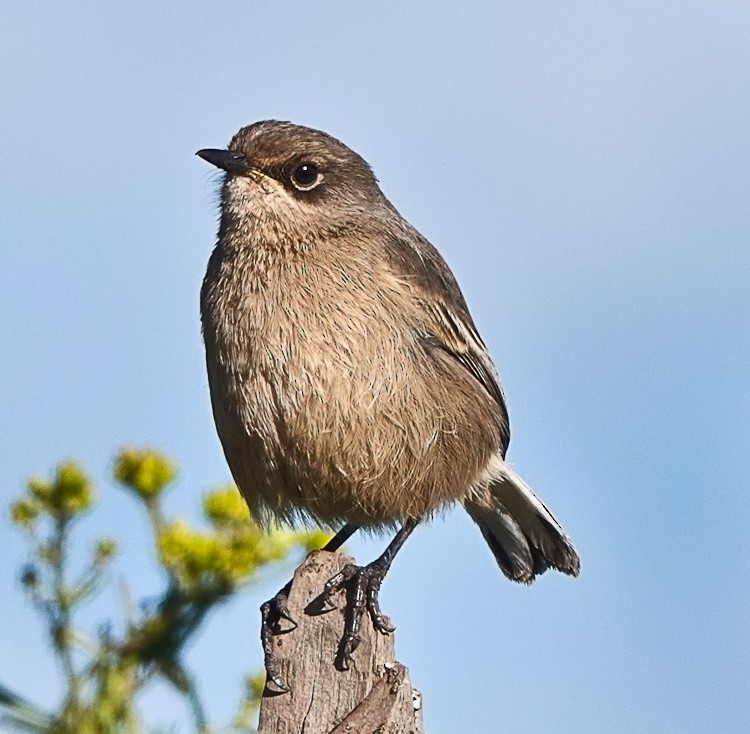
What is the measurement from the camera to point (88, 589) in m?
4.98

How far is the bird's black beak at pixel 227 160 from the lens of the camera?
247 inches

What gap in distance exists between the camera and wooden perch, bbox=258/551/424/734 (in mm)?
4254

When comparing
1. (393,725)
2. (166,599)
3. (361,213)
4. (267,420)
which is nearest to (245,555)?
(166,599)

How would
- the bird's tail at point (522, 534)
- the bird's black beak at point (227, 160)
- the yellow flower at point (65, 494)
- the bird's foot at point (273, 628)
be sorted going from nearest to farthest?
1. the bird's foot at point (273, 628)
2. the yellow flower at point (65, 494)
3. the bird's black beak at point (227, 160)
4. the bird's tail at point (522, 534)

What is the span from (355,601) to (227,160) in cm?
253

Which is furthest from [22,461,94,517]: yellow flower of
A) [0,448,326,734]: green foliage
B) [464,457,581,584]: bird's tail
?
[464,457,581,584]: bird's tail

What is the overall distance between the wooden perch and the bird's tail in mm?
2676

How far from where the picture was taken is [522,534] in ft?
24.3

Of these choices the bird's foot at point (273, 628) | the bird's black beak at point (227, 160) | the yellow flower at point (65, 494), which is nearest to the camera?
the bird's foot at point (273, 628)

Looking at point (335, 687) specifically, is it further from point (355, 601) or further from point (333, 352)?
point (333, 352)

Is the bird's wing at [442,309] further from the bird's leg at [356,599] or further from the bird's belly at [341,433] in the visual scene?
the bird's leg at [356,599]

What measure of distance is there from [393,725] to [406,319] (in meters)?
2.35

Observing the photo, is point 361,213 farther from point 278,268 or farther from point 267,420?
point 267,420

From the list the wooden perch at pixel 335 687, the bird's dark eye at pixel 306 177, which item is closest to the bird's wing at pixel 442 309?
the bird's dark eye at pixel 306 177
